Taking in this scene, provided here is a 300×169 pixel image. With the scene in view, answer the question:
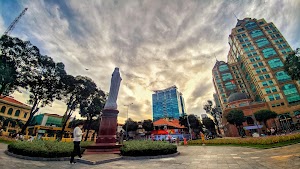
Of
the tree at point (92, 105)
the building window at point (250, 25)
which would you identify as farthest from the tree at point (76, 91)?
the building window at point (250, 25)

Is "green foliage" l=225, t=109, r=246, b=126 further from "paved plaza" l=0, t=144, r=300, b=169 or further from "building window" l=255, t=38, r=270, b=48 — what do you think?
"paved plaza" l=0, t=144, r=300, b=169

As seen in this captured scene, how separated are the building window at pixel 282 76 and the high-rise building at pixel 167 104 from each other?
266 feet

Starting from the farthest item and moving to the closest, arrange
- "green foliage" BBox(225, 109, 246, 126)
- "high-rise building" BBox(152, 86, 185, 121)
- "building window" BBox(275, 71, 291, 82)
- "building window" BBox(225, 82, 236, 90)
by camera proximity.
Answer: "high-rise building" BBox(152, 86, 185, 121)
"building window" BBox(225, 82, 236, 90)
"building window" BBox(275, 71, 291, 82)
"green foliage" BBox(225, 109, 246, 126)

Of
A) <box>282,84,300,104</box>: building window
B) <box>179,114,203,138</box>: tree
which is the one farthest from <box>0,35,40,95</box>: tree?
<box>282,84,300,104</box>: building window

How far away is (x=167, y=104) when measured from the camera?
12825 cm

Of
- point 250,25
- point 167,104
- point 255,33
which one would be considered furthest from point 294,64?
point 167,104

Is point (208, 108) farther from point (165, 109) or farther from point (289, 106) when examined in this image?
point (165, 109)

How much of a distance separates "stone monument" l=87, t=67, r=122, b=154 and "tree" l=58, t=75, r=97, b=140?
16.1 m

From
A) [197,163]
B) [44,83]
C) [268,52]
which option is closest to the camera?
[197,163]

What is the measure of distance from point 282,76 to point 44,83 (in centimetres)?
6491

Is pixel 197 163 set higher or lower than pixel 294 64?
lower

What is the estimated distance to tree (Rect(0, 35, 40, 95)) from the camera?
18.5 m

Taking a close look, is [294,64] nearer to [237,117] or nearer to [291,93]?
[237,117]

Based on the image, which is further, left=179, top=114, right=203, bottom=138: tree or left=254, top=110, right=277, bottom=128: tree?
left=179, top=114, right=203, bottom=138: tree
